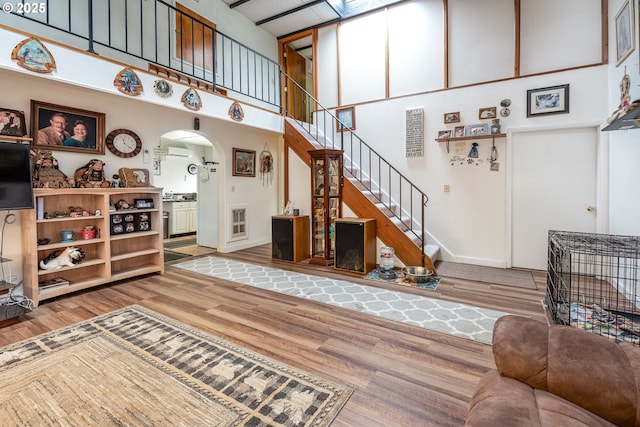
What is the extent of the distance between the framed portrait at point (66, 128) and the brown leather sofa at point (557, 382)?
4.75m

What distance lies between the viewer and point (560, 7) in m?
4.23

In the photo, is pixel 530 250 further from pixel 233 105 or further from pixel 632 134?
pixel 233 105

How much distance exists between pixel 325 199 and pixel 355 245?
36.4 inches

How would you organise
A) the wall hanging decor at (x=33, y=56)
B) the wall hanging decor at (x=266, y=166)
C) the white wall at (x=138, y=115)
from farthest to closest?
the wall hanging decor at (x=266, y=166)
the white wall at (x=138, y=115)
the wall hanging decor at (x=33, y=56)

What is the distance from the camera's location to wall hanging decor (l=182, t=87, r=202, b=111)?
4082 mm

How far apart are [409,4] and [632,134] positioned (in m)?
4.00

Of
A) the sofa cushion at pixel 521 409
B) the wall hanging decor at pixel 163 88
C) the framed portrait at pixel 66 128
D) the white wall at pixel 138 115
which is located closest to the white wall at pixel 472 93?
the white wall at pixel 138 115

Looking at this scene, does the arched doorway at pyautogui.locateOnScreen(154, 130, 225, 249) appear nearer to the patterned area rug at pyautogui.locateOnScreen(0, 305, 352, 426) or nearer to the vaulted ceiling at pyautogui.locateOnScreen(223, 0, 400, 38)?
the vaulted ceiling at pyautogui.locateOnScreen(223, 0, 400, 38)

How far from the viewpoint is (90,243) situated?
151 inches

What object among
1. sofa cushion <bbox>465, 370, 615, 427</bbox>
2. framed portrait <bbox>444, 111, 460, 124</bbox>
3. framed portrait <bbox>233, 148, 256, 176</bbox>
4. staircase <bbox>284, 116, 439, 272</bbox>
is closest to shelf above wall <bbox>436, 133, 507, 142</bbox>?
framed portrait <bbox>444, 111, 460, 124</bbox>

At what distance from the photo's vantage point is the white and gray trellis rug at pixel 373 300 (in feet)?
9.03

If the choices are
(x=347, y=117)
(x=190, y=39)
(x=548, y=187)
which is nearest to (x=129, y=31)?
(x=190, y=39)

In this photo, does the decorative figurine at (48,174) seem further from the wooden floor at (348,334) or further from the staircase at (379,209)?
the staircase at (379,209)

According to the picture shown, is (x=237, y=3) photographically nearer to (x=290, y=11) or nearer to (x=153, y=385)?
(x=290, y=11)
